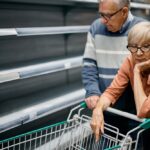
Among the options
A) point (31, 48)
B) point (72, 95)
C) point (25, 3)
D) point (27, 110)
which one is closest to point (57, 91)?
point (72, 95)

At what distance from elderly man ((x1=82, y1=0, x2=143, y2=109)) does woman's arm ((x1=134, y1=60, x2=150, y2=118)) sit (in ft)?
0.95

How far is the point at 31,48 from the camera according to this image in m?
2.95

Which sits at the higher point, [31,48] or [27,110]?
[31,48]

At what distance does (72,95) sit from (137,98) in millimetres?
1560

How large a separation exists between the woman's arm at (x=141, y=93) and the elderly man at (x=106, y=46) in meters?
0.29

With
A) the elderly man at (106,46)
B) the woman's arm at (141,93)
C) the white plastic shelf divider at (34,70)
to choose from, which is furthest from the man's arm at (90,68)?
the white plastic shelf divider at (34,70)

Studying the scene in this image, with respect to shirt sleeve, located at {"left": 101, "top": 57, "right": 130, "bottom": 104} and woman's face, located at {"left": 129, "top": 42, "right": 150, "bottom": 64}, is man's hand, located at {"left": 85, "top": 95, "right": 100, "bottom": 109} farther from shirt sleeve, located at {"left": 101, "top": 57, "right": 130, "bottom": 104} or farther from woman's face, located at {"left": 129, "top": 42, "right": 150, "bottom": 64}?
woman's face, located at {"left": 129, "top": 42, "right": 150, "bottom": 64}

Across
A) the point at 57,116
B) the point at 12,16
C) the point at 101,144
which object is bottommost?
the point at 57,116

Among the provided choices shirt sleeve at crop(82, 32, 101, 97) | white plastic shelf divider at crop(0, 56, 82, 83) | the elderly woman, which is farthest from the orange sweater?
white plastic shelf divider at crop(0, 56, 82, 83)

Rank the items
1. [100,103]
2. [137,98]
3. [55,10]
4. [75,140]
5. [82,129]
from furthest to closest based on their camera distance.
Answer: [55,10] < [75,140] < [82,129] < [100,103] < [137,98]

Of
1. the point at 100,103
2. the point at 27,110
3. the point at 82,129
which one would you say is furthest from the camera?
the point at 27,110

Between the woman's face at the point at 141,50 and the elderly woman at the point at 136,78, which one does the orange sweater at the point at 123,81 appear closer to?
→ the elderly woman at the point at 136,78

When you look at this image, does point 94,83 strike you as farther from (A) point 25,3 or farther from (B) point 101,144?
(A) point 25,3

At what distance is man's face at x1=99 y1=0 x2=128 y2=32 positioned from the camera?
5.45ft
